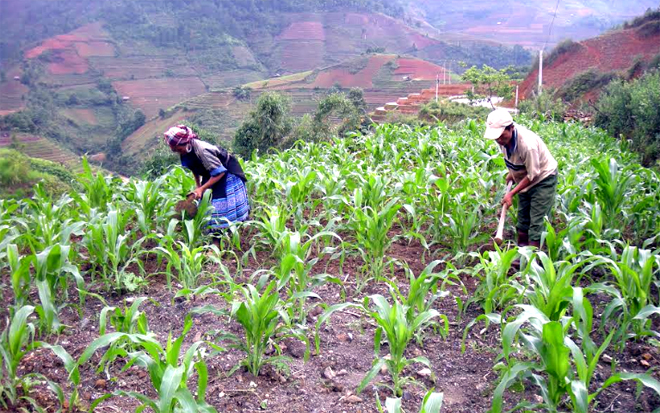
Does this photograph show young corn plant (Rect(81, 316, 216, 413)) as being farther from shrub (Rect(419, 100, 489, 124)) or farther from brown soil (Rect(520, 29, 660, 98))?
brown soil (Rect(520, 29, 660, 98))

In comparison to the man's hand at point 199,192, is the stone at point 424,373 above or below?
below

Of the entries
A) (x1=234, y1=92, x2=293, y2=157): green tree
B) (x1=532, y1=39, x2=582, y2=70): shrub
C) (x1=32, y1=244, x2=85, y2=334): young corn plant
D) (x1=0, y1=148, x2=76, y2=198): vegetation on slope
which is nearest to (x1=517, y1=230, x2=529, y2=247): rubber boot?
(x1=32, y1=244, x2=85, y2=334): young corn plant

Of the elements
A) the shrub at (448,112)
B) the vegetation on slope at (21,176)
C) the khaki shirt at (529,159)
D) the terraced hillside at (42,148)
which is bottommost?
the terraced hillside at (42,148)

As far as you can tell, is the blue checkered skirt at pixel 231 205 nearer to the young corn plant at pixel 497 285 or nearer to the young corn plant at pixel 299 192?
the young corn plant at pixel 299 192

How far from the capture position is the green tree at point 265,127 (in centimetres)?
1708

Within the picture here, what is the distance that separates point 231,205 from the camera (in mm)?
4703

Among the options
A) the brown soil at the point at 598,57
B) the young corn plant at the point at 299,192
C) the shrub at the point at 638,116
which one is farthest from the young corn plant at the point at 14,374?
the brown soil at the point at 598,57

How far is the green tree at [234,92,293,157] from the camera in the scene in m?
17.1

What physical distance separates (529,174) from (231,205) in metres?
2.55

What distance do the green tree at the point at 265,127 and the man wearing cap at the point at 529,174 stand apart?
13.2m

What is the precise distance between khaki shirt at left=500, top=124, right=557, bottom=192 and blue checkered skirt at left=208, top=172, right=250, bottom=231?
2344mm

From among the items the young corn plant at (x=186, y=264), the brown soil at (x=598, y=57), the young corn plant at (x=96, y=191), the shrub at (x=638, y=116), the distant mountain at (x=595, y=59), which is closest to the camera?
the young corn plant at (x=186, y=264)

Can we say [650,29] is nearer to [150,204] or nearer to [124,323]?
[150,204]

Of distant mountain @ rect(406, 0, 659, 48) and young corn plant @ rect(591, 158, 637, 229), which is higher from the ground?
distant mountain @ rect(406, 0, 659, 48)
